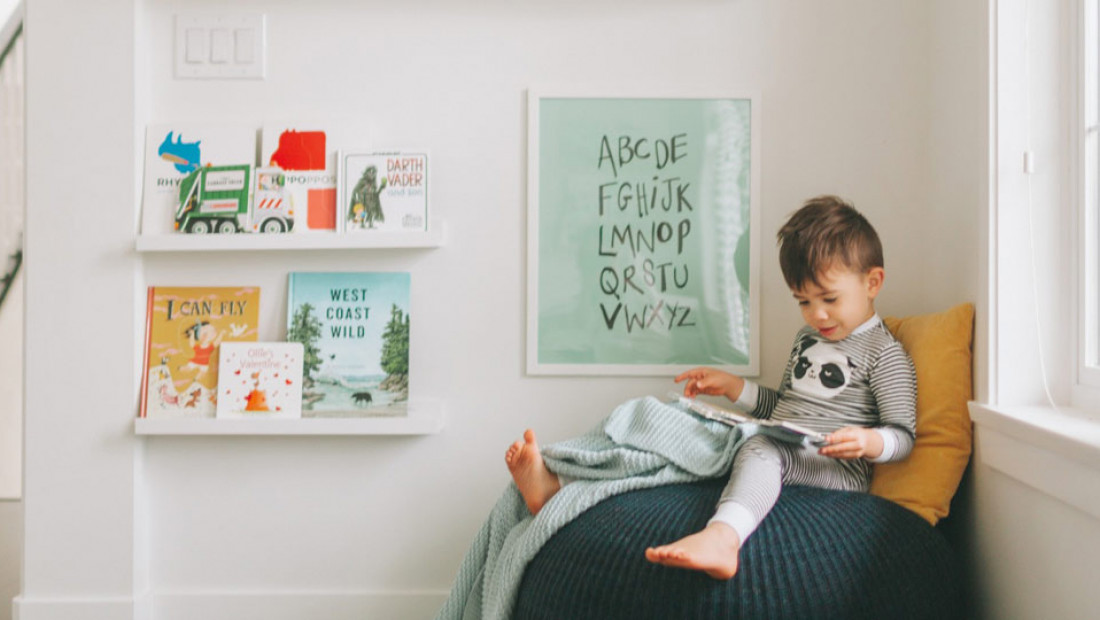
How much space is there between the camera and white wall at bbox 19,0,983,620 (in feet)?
5.81

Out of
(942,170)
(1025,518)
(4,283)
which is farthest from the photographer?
(4,283)

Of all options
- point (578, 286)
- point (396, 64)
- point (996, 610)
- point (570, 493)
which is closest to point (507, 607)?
point (570, 493)

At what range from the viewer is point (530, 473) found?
1.45 metres

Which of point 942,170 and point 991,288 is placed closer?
point 991,288

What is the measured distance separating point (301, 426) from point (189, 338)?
1.20ft

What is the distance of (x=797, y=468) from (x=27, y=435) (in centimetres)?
173

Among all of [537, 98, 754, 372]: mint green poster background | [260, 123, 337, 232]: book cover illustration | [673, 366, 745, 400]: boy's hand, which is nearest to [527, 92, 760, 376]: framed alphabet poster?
[537, 98, 754, 372]: mint green poster background

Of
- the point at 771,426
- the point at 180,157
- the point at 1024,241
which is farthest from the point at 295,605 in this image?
the point at 1024,241

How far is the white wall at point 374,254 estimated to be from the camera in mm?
1771

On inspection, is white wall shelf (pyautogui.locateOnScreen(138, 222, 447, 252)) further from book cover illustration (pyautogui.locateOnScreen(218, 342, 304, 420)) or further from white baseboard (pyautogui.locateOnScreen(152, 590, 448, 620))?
white baseboard (pyautogui.locateOnScreen(152, 590, 448, 620))

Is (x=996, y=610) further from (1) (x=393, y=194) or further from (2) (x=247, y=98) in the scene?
(2) (x=247, y=98)

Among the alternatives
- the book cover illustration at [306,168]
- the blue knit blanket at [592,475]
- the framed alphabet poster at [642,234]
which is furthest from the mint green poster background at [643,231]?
the book cover illustration at [306,168]

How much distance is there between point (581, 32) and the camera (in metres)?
1.79

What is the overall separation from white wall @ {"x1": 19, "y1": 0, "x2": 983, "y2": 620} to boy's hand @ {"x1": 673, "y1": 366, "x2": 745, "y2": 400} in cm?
15
